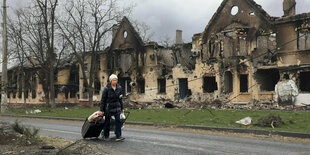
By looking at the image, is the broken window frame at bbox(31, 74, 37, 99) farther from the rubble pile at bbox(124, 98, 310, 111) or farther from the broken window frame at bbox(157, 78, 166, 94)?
the broken window frame at bbox(157, 78, 166, 94)

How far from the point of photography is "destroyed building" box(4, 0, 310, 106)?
2395cm

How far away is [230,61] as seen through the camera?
27562 millimetres

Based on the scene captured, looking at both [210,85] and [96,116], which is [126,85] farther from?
[96,116]

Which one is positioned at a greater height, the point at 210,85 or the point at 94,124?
the point at 210,85

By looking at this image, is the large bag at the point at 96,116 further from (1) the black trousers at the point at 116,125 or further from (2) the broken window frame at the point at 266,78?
(2) the broken window frame at the point at 266,78

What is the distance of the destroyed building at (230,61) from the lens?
24.0 m

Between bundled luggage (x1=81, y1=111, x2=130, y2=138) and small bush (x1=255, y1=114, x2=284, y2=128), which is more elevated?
bundled luggage (x1=81, y1=111, x2=130, y2=138)

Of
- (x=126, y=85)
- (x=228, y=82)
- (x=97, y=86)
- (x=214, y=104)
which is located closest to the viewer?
(x=214, y=104)

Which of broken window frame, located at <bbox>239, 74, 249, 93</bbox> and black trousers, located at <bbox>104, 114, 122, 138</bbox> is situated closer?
black trousers, located at <bbox>104, 114, 122, 138</bbox>

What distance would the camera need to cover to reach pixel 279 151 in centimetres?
789

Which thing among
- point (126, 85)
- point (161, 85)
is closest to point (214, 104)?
point (161, 85)

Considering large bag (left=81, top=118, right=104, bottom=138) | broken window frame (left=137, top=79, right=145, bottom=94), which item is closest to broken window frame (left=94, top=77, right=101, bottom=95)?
broken window frame (left=137, top=79, right=145, bottom=94)

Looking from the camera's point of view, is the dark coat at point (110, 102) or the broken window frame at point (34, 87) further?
the broken window frame at point (34, 87)

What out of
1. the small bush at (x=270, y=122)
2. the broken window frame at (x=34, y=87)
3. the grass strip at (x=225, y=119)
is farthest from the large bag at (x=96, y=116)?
the broken window frame at (x=34, y=87)
